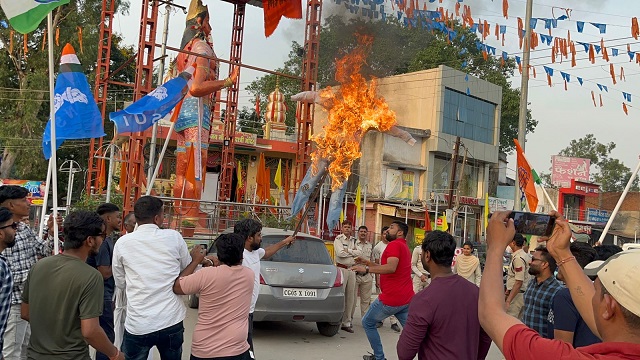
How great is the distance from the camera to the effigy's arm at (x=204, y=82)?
1600cm

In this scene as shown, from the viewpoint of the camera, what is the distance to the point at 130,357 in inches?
187

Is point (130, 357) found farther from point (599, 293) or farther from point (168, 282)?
point (599, 293)

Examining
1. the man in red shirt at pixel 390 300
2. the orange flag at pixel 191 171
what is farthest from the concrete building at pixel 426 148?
the man in red shirt at pixel 390 300

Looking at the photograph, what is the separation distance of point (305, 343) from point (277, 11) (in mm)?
13148

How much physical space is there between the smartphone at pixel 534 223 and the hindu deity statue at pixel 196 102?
14355mm

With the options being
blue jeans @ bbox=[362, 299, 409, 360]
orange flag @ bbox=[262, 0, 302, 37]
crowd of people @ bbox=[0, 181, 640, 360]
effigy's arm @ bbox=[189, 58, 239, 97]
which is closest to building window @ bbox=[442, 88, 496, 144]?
orange flag @ bbox=[262, 0, 302, 37]

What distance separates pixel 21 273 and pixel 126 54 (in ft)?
97.2

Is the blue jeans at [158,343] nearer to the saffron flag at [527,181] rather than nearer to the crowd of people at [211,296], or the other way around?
the crowd of people at [211,296]

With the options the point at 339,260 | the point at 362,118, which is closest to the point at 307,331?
the point at 339,260

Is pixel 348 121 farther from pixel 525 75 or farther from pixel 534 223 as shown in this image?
pixel 534 223

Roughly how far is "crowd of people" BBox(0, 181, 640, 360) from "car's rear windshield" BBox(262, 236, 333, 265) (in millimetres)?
2881

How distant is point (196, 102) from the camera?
19188 millimetres

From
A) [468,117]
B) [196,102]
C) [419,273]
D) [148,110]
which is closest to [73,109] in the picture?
[148,110]

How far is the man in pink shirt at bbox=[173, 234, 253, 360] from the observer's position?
453 cm
